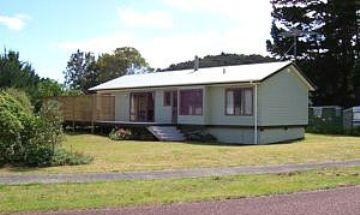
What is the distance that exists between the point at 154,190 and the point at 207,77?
22.9 meters

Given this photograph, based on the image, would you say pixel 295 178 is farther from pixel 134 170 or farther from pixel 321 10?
pixel 321 10

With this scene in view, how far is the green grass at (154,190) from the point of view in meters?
12.7

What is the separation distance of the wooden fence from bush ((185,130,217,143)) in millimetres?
7971

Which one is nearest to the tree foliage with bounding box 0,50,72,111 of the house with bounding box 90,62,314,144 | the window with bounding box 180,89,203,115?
the house with bounding box 90,62,314,144

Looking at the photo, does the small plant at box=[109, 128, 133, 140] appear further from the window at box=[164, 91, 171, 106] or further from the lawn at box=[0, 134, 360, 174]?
the lawn at box=[0, 134, 360, 174]

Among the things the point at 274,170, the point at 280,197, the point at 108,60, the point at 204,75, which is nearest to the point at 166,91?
the point at 204,75

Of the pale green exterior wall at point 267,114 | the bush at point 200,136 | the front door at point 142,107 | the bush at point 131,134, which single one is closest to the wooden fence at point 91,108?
the front door at point 142,107

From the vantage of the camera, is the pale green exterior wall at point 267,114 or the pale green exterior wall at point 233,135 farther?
the pale green exterior wall at point 267,114

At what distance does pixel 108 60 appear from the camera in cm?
9350

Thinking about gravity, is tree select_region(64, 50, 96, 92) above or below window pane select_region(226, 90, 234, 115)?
above

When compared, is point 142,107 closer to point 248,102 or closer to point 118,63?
point 248,102

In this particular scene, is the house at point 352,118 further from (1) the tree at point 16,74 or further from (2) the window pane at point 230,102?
(1) the tree at point 16,74

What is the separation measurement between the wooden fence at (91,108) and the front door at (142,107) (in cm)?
162

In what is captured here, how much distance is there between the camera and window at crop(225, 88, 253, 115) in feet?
110
